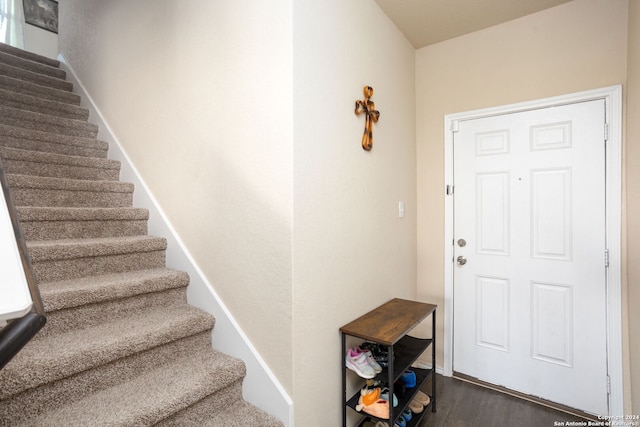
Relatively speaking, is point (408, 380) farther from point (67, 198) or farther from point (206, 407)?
point (67, 198)

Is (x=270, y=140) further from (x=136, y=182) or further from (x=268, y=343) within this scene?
(x=136, y=182)

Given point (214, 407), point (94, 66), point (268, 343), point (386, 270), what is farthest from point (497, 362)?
point (94, 66)

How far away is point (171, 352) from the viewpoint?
1.57 meters

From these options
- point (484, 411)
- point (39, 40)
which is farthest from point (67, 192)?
point (39, 40)

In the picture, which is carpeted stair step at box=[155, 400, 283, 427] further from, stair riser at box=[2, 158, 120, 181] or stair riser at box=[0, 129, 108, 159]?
stair riser at box=[0, 129, 108, 159]

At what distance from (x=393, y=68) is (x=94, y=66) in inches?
101

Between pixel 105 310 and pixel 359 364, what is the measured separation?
1267 millimetres

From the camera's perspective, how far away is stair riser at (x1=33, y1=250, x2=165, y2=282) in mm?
1613

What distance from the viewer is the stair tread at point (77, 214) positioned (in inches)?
68.7

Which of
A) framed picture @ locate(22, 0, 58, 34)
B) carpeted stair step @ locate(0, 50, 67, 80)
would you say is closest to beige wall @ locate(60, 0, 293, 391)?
carpeted stair step @ locate(0, 50, 67, 80)

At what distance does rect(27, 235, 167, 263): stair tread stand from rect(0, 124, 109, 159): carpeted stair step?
0.93 meters

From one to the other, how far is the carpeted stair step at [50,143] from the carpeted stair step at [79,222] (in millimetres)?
746

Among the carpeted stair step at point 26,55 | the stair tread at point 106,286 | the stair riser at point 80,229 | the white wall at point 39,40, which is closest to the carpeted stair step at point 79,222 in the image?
the stair riser at point 80,229

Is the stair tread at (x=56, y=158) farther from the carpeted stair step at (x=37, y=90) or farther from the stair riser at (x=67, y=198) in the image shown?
the carpeted stair step at (x=37, y=90)
